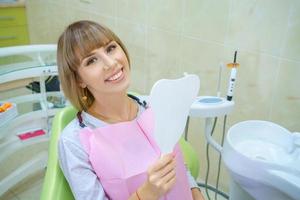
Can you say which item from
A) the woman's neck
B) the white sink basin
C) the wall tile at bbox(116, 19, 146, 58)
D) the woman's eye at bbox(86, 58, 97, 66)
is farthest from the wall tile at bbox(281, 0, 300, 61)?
the wall tile at bbox(116, 19, 146, 58)

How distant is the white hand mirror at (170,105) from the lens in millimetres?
759

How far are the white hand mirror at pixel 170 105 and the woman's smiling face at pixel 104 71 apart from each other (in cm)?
26

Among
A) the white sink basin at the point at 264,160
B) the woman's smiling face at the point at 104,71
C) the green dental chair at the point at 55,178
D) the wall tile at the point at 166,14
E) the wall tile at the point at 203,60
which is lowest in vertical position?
the green dental chair at the point at 55,178

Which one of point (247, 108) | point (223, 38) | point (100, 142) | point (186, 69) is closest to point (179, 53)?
point (186, 69)

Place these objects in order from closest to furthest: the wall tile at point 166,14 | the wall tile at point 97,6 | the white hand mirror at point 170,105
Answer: the white hand mirror at point 170,105 < the wall tile at point 166,14 < the wall tile at point 97,6

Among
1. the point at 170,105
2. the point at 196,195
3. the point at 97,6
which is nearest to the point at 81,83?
the point at 170,105

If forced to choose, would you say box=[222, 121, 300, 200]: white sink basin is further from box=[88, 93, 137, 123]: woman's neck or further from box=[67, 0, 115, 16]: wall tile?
box=[67, 0, 115, 16]: wall tile

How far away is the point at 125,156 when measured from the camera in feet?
3.42

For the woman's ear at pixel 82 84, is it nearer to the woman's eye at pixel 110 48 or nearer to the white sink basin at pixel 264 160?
the woman's eye at pixel 110 48

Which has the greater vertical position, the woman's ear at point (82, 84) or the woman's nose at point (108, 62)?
the woman's nose at point (108, 62)

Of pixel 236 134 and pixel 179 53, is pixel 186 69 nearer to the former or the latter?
pixel 179 53

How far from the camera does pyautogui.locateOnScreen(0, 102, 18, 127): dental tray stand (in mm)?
1543

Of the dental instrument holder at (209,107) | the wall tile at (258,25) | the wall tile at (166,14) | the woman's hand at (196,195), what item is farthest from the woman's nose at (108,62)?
the wall tile at (166,14)

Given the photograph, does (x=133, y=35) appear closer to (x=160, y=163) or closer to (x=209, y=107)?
(x=209, y=107)
